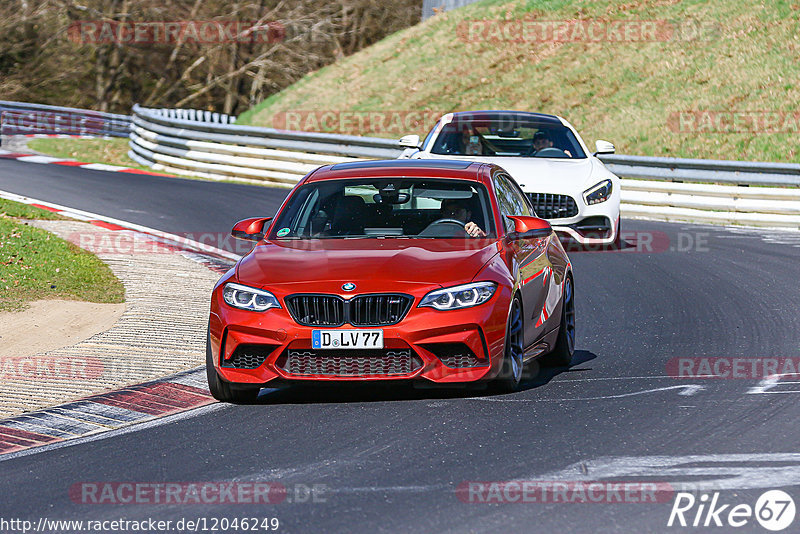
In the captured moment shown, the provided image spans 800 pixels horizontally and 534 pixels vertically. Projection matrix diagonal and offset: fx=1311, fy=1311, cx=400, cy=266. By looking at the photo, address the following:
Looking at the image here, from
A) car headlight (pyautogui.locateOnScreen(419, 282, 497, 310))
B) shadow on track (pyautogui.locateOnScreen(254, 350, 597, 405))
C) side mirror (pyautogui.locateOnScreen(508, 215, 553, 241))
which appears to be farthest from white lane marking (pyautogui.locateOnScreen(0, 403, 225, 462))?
side mirror (pyautogui.locateOnScreen(508, 215, 553, 241))

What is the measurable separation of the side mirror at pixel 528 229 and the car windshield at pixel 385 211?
17 centimetres

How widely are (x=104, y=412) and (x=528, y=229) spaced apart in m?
3.02

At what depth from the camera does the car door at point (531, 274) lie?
8.37m

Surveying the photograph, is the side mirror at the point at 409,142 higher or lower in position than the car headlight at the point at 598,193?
Result: higher

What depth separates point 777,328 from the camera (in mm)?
10805

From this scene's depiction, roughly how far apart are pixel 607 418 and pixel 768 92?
23.8m

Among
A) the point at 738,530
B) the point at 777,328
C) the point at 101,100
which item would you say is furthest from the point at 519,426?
the point at 101,100

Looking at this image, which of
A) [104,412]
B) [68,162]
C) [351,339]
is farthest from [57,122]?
[351,339]

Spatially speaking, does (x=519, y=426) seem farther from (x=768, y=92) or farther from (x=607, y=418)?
(x=768, y=92)

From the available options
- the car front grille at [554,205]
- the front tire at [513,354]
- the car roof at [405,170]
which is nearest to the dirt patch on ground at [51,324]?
the car roof at [405,170]

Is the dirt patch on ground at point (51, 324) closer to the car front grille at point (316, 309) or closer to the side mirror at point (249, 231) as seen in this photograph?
the side mirror at point (249, 231)

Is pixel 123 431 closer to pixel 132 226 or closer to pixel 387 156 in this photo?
pixel 132 226

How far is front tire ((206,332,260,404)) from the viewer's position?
7984 millimetres

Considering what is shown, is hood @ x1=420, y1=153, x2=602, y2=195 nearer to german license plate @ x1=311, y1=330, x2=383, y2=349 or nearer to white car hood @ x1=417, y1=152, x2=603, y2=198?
white car hood @ x1=417, y1=152, x2=603, y2=198
